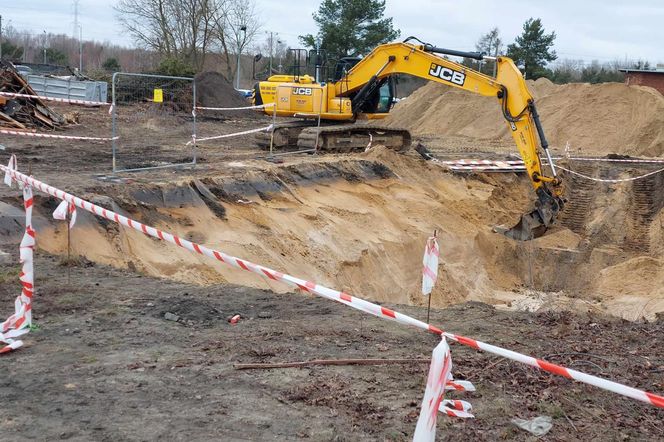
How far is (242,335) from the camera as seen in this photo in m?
6.43

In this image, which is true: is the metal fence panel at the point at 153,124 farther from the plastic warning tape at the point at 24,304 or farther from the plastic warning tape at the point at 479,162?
the plastic warning tape at the point at 479,162

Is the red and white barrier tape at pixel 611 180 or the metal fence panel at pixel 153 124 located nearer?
the metal fence panel at pixel 153 124

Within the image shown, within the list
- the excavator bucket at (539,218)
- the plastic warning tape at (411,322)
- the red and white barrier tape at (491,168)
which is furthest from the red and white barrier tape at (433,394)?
the red and white barrier tape at (491,168)

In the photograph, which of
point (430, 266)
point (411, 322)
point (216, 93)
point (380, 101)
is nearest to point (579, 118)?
point (380, 101)

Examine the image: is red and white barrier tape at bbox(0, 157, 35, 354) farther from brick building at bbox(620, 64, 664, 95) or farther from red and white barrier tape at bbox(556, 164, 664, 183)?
brick building at bbox(620, 64, 664, 95)

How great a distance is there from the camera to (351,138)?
20094 millimetres

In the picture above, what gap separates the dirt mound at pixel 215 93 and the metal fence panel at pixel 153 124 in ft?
7.85

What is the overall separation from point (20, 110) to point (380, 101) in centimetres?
1067

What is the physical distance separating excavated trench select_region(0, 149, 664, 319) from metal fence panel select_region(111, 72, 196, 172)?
205 cm

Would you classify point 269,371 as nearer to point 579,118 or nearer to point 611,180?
point 611,180

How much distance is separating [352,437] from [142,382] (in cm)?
169

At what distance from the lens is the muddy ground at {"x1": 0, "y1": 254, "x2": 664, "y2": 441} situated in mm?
4621

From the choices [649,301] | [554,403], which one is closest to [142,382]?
[554,403]

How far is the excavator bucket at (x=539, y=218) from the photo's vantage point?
14.5 m
